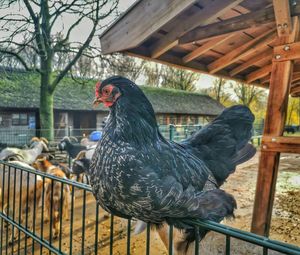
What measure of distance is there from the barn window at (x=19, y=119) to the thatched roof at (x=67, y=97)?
3.67 feet

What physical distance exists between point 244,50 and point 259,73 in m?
1.24

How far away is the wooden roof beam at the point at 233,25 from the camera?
7.77 feet

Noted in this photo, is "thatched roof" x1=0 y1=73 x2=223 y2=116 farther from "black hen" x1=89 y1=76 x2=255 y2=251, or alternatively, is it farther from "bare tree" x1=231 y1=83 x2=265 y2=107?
"black hen" x1=89 y1=76 x2=255 y2=251

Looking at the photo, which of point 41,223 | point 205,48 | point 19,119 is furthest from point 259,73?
point 19,119

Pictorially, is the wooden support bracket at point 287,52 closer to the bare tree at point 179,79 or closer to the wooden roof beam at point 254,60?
the wooden roof beam at point 254,60

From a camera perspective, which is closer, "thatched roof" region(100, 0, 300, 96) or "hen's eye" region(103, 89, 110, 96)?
"hen's eye" region(103, 89, 110, 96)

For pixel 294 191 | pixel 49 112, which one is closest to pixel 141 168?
pixel 294 191

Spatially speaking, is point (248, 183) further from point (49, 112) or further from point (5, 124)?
point (5, 124)

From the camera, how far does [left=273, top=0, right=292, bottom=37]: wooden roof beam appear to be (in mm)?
2117

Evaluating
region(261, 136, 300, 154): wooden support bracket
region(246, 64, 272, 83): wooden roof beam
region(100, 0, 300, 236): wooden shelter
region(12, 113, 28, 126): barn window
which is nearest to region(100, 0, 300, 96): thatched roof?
region(100, 0, 300, 236): wooden shelter

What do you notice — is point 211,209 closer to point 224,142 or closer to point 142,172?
point 142,172

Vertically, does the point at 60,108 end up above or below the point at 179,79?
below

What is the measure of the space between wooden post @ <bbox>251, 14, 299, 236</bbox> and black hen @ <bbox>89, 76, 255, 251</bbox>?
3.57ft

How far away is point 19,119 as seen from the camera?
55.6 ft
